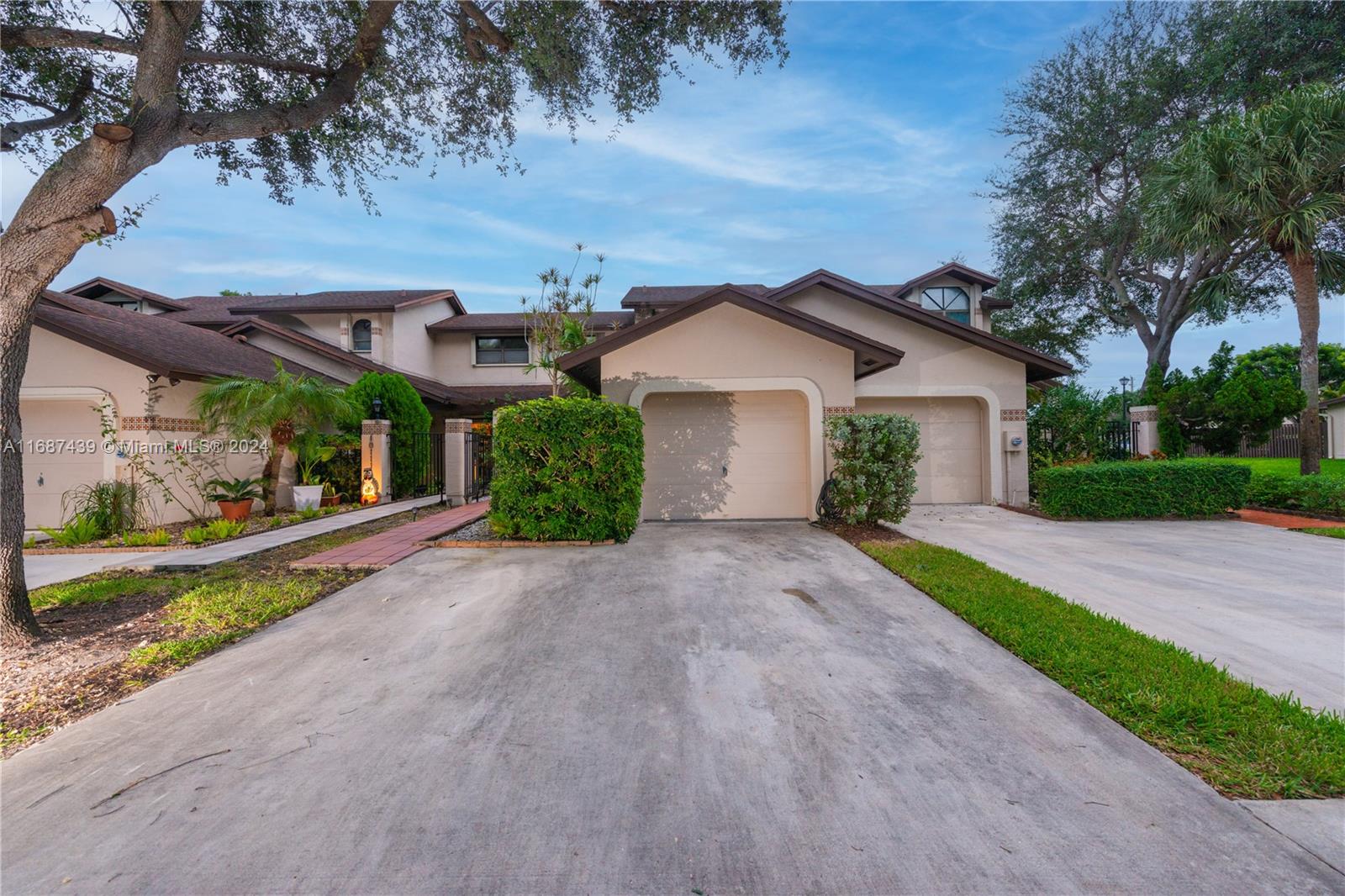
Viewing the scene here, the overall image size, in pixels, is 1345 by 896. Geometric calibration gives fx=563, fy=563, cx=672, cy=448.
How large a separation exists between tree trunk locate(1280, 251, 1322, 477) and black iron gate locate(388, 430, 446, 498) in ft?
65.7

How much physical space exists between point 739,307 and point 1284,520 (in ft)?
33.6

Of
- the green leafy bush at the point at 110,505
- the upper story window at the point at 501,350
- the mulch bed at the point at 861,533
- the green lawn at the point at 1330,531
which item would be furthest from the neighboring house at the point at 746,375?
the upper story window at the point at 501,350

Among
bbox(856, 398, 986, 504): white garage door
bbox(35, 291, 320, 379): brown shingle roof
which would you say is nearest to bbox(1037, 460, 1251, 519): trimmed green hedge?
bbox(856, 398, 986, 504): white garage door

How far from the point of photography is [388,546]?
822 centimetres

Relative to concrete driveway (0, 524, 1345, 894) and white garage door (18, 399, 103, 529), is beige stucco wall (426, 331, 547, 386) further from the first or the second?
concrete driveway (0, 524, 1345, 894)

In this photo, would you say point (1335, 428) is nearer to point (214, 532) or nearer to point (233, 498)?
point (214, 532)

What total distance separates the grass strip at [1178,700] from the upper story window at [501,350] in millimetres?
19750

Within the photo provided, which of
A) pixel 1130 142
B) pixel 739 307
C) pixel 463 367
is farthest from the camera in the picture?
pixel 463 367

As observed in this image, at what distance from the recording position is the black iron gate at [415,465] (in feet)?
47.0

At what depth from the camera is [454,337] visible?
74.2ft

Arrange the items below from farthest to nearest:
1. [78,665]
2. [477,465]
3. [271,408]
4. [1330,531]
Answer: [477,465]
[271,408]
[1330,531]
[78,665]

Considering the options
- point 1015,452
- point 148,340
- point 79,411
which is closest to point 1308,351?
point 1015,452

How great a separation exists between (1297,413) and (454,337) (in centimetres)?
2633

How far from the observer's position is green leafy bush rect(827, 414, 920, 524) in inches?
342
